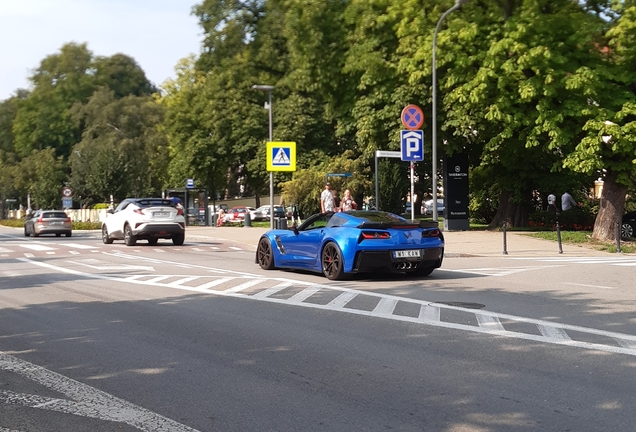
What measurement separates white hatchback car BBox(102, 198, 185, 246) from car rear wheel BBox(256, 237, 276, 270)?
11367 mm

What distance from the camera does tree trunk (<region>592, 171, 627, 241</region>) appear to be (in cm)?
2656

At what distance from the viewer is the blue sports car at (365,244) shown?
1442 centimetres

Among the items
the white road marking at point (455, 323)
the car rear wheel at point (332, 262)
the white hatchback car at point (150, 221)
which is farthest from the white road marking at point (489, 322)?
the white hatchback car at point (150, 221)

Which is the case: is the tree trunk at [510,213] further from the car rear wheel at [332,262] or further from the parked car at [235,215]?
the parked car at [235,215]

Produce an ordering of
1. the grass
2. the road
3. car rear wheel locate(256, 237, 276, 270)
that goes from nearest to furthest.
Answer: the road
car rear wheel locate(256, 237, 276, 270)
the grass

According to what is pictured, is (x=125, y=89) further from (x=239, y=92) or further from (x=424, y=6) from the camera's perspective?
(x=424, y=6)

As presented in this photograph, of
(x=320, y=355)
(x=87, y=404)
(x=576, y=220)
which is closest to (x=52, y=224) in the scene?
(x=576, y=220)

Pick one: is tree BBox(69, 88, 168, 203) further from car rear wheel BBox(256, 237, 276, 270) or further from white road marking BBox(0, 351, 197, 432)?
white road marking BBox(0, 351, 197, 432)

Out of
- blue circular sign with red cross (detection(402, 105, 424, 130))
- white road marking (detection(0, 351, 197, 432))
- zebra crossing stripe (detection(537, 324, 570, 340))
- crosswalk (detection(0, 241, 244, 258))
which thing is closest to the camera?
white road marking (detection(0, 351, 197, 432))

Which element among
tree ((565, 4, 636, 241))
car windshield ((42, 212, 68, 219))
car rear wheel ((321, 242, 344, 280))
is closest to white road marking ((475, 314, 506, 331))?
car rear wheel ((321, 242, 344, 280))

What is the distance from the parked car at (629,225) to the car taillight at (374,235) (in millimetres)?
19357

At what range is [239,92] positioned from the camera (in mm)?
55250

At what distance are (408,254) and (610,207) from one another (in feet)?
46.9

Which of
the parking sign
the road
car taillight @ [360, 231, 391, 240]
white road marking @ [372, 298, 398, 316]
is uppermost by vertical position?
the parking sign
